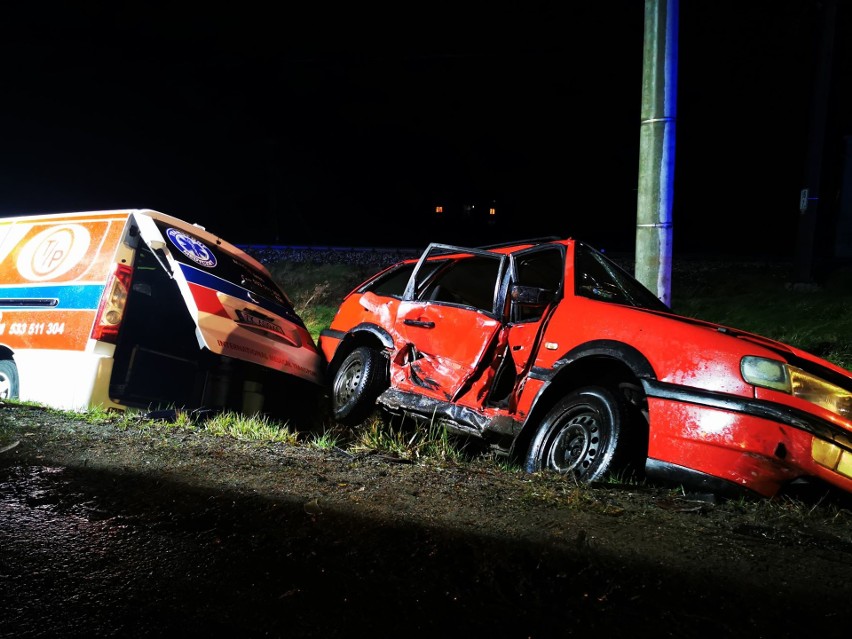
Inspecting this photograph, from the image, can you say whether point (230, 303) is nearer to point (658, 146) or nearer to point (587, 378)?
point (587, 378)

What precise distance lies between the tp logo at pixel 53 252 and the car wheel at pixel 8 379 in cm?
79

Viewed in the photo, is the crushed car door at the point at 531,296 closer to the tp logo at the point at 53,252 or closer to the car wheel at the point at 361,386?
the car wheel at the point at 361,386

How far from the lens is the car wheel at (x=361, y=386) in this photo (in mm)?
5656

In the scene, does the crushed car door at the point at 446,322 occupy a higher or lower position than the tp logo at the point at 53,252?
lower

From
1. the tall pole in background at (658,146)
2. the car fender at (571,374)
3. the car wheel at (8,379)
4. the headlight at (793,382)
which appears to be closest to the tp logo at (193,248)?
the car wheel at (8,379)

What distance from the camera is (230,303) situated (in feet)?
18.7

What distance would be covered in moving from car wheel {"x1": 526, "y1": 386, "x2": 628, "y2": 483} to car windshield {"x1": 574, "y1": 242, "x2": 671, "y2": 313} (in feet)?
2.61

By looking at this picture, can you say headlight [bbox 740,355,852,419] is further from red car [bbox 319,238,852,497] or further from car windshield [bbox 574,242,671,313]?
car windshield [bbox 574,242,671,313]

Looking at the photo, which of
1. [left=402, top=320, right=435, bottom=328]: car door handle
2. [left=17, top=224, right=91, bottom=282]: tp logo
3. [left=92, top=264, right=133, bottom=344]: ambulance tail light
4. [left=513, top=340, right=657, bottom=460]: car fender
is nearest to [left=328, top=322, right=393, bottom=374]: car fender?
[left=402, top=320, right=435, bottom=328]: car door handle

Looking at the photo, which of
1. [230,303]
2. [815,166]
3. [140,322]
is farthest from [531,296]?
[815,166]

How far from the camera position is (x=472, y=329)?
4957 millimetres

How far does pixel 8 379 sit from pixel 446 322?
3.96 meters

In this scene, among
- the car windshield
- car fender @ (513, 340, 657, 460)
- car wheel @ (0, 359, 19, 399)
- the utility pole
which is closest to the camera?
car fender @ (513, 340, 657, 460)

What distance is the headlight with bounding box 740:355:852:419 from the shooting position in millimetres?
3477
